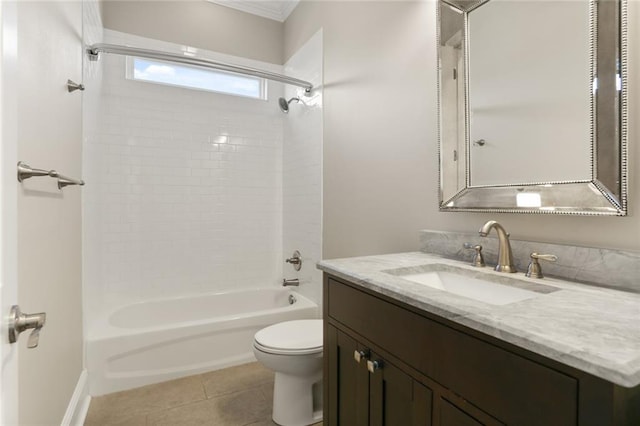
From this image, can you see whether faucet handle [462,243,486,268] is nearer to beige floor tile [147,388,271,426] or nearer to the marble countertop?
the marble countertop

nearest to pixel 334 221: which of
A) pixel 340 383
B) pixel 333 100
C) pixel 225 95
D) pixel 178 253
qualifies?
pixel 333 100

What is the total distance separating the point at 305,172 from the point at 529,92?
6.19 feet

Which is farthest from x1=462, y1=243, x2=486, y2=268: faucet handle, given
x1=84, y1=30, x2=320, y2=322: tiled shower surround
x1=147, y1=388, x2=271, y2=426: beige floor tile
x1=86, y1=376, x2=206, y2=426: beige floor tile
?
x1=84, y1=30, x2=320, y2=322: tiled shower surround

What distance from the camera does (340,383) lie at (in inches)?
49.2

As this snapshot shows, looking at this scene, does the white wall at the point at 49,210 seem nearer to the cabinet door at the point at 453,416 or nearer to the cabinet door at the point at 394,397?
the cabinet door at the point at 394,397

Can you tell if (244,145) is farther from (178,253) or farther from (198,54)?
(178,253)

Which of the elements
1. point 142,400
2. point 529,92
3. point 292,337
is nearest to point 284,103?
point 292,337

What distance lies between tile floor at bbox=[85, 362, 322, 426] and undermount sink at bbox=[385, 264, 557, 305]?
112cm

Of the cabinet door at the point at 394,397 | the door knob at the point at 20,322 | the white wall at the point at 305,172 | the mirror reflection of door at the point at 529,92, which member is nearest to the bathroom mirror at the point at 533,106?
the mirror reflection of door at the point at 529,92

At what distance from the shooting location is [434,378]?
833mm

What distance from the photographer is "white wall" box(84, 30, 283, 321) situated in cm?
269

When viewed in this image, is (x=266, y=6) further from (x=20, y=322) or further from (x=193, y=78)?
(x=20, y=322)

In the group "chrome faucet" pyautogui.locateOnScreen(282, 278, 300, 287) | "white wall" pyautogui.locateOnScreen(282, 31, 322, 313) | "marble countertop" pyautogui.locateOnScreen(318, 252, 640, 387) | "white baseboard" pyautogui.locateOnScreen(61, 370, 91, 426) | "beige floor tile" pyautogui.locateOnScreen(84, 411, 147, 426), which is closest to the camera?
"marble countertop" pyautogui.locateOnScreen(318, 252, 640, 387)

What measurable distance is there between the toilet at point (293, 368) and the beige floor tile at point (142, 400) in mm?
606
